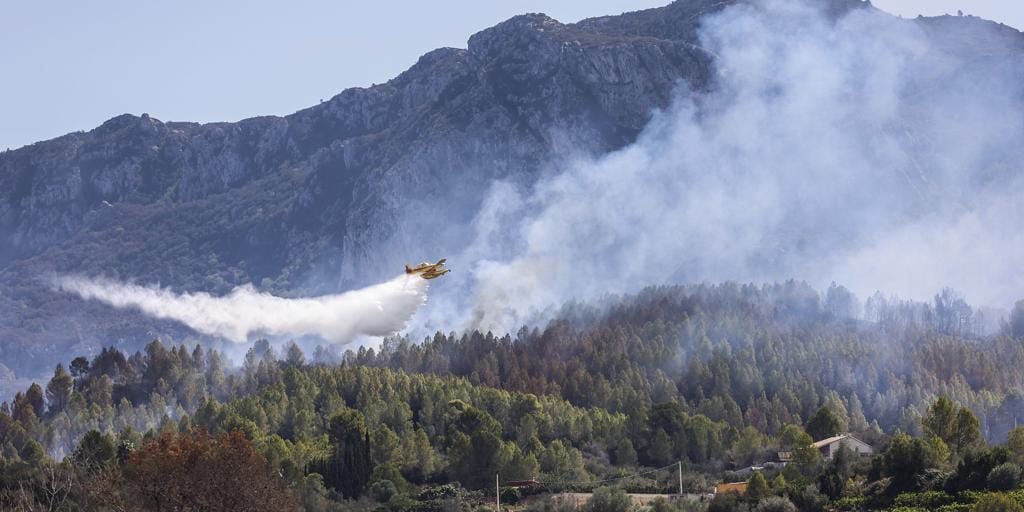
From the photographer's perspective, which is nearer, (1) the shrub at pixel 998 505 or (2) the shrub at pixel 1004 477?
(1) the shrub at pixel 998 505

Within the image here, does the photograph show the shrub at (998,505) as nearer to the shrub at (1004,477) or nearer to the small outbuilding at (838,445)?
the shrub at (1004,477)

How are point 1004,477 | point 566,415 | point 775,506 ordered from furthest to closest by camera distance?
point 566,415 < point 775,506 < point 1004,477

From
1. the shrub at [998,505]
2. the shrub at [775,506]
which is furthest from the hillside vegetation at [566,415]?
the shrub at [998,505]

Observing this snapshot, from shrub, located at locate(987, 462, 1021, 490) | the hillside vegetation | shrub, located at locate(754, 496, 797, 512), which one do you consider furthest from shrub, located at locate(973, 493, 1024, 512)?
shrub, located at locate(754, 496, 797, 512)

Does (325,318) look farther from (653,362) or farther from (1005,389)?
(1005,389)

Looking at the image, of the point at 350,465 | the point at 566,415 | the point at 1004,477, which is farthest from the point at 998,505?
the point at 566,415

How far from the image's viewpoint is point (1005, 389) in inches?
6324

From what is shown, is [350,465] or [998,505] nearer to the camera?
[998,505]

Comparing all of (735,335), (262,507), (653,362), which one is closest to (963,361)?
(735,335)

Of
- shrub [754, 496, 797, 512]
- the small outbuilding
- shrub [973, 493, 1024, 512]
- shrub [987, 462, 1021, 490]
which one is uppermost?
shrub [973, 493, 1024, 512]

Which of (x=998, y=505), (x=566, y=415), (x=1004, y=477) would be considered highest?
(x=998, y=505)

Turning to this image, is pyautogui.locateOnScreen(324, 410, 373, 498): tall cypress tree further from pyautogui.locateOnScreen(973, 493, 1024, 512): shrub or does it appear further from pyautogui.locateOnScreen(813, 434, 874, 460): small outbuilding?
pyautogui.locateOnScreen(973, 493, 1024, 512): shrub

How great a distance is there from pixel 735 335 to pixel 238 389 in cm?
5906

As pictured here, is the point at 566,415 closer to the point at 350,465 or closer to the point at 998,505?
the point at 350,465
